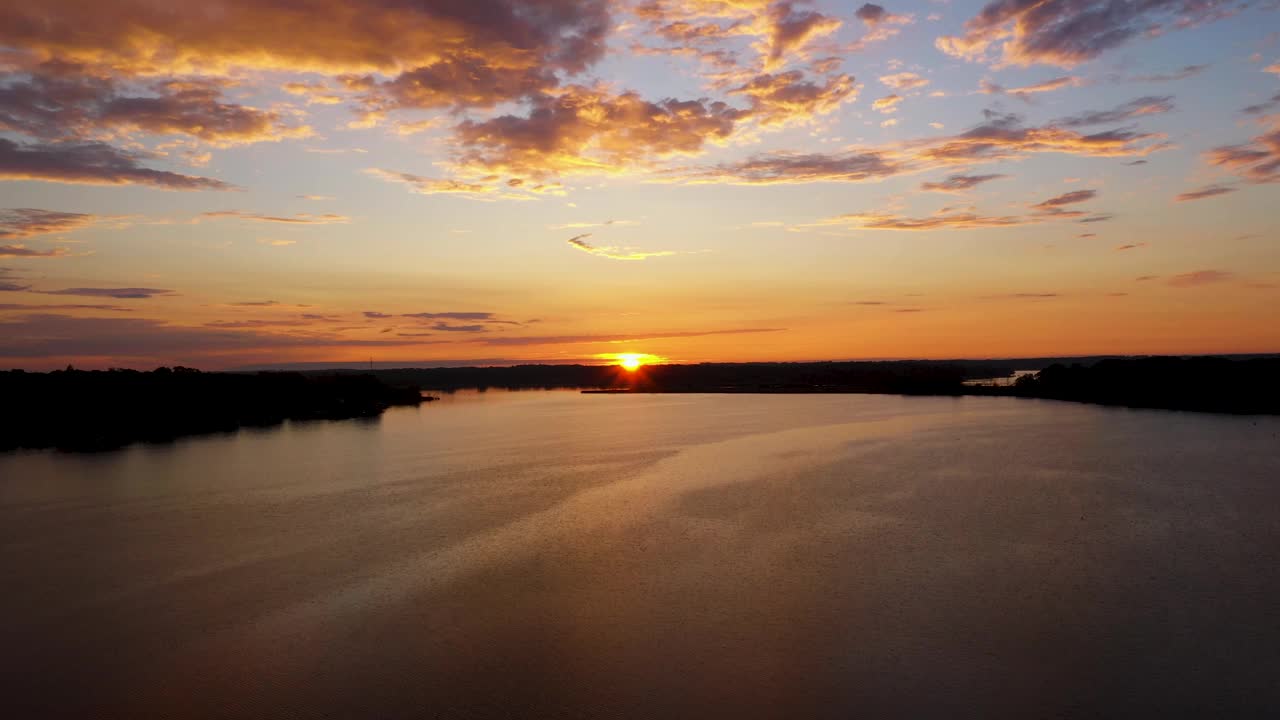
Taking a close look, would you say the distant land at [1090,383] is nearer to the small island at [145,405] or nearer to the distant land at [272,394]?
the distant land at [272,394]

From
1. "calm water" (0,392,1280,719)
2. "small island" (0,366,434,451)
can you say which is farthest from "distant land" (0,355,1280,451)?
"calm water" (0,392,1280,719)

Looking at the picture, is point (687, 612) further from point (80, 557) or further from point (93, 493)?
point (93, 493)

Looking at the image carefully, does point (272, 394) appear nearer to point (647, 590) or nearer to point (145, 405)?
point (145, 405)

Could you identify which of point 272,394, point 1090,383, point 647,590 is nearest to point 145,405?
point 272,394

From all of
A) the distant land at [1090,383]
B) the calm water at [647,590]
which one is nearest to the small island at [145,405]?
the calm water at [647,590]

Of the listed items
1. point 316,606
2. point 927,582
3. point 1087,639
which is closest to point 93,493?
point 316,606

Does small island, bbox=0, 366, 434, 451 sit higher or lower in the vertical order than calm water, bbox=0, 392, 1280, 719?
higher

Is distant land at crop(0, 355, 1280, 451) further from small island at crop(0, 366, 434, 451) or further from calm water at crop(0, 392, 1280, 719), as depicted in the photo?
calm water at crop(0, 392, 1280, 719)
